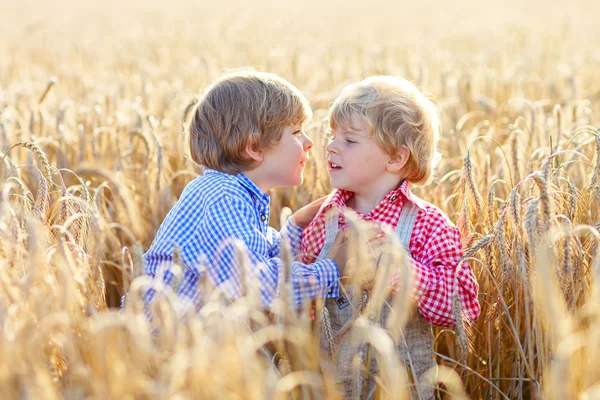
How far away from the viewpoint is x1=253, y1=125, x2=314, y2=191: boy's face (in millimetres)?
2635

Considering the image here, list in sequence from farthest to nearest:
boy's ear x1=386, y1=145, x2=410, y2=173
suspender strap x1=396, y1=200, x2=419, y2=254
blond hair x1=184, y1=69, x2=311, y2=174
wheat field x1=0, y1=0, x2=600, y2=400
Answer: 1. blond hair x1=184, y1=69, x2=311, y2=174
2. boy's ear x1=386, y1=145, x2=410, y2=173
3. suspender strap x1=396, y1=200, x2=419, y2=254
4. wheat field x1=0, y1=0, x2=600, y2=400

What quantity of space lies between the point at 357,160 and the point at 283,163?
31 centimetres

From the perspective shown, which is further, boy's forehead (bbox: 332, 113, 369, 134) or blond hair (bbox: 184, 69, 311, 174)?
blond hair (bbox: 184, 69, 311, 174)

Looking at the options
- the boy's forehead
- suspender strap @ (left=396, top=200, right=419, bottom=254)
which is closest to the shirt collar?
the boy's forehead

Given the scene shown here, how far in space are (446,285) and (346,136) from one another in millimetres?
597

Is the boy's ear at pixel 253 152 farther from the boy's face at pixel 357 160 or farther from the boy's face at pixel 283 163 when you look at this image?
the boy's face at pixel 357 160

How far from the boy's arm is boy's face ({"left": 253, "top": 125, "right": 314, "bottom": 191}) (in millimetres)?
566

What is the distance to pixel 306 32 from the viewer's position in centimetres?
1182

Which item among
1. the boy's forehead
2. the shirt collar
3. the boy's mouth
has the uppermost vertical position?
the boy's forehead

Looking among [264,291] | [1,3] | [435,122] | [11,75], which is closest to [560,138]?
[435,122]

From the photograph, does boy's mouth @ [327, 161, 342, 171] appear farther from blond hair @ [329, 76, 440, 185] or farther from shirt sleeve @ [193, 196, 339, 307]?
shirt sleeve @ [193, 196, 339, 307]

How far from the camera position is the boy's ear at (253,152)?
260cm

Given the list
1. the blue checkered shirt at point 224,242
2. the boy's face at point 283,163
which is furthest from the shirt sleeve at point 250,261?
the boy's face at point 283,163

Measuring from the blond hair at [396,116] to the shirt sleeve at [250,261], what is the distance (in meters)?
0.45
